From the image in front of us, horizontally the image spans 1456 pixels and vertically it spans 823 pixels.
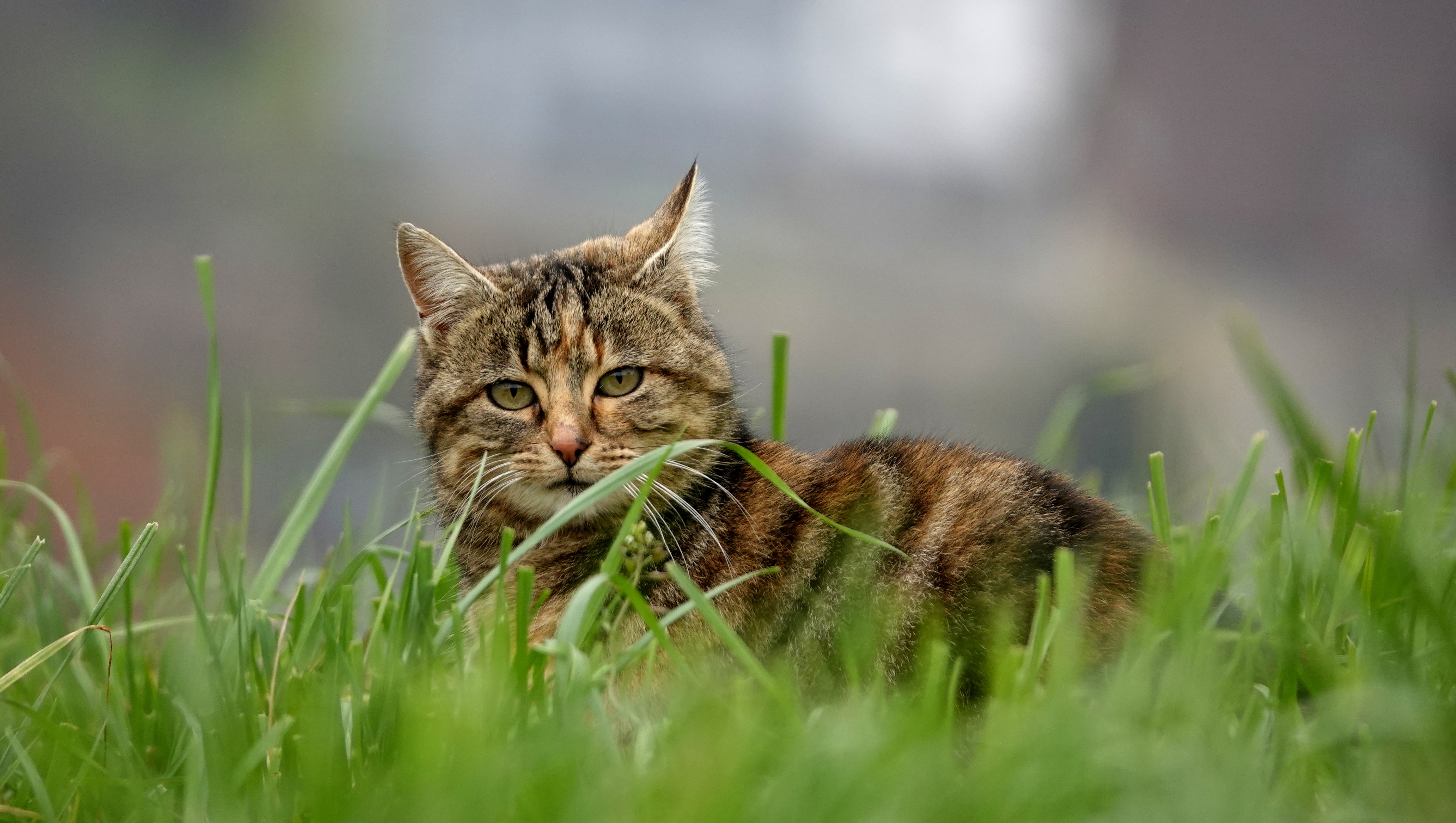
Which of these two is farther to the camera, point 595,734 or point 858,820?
point 595,734

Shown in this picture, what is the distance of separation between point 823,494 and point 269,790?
910 mm

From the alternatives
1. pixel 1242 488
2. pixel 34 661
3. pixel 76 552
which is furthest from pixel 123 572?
pixel 1242 488

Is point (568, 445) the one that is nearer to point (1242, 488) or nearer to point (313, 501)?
point (313, 501)

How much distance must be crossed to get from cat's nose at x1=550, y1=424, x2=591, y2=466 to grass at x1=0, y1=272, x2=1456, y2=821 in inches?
9.3

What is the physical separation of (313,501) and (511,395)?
0.38m

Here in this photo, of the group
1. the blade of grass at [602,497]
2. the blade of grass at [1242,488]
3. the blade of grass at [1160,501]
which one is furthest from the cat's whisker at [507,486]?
the blade of grass at [1242,488]

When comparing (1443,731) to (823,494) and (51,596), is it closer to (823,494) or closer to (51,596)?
(823,494)

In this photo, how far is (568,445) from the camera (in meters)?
1.59

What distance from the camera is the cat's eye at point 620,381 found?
5.78 ft

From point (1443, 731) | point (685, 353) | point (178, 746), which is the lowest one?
point (178, 746)

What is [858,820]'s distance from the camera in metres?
0.82

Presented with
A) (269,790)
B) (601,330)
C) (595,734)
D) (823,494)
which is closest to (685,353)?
(601,330)

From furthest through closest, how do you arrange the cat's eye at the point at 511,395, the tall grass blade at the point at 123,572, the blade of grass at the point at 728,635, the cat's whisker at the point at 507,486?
1. the cat's eye at the point at 511,395
2. the cat's whisker at the point at 507,486
3. the tall grass blade at the point at 123,572
4. the blade of grass at the point at 728,635

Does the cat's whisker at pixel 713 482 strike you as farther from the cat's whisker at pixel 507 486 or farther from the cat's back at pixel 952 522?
the cat's whisker at pixel 507 486
